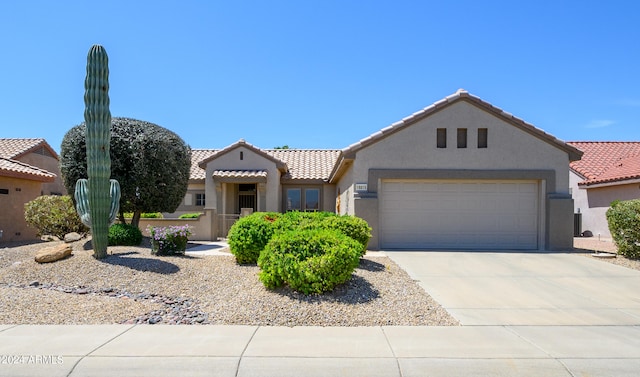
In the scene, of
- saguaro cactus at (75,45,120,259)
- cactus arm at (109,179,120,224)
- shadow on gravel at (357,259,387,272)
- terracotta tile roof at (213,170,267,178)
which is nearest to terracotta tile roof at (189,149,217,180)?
terracotta tile roof at (213,170,267,178)

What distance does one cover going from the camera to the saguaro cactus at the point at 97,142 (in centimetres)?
998

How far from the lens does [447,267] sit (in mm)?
10664

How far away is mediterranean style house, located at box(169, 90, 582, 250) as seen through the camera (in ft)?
44.9

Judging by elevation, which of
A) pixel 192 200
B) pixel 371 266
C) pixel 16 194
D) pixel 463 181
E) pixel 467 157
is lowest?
pixel 371 266

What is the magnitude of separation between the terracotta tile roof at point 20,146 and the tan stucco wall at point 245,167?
10.5 m

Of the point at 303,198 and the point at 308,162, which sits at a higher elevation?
the point at 308,162

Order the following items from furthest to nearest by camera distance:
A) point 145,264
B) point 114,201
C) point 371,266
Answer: point 114,201
point 371,266
point 145,264

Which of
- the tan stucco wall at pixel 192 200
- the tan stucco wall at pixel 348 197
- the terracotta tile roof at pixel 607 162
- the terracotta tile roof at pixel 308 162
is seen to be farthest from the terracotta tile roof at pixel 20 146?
the terracotta tile roof at pixel 607 162

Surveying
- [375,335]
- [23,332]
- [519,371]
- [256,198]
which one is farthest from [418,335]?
[256,198]

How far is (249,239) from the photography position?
10.1 metres

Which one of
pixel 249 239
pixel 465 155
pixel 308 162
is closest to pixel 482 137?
pixel 465 155

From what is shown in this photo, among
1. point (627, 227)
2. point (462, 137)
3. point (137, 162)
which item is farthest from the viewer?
point (462, 137)

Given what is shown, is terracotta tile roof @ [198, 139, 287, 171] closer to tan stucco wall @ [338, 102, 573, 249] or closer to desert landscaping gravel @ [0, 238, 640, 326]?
tan stucco wall @ [338, 102, 573, 249]

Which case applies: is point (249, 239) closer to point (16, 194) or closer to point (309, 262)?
point (309, 262)
